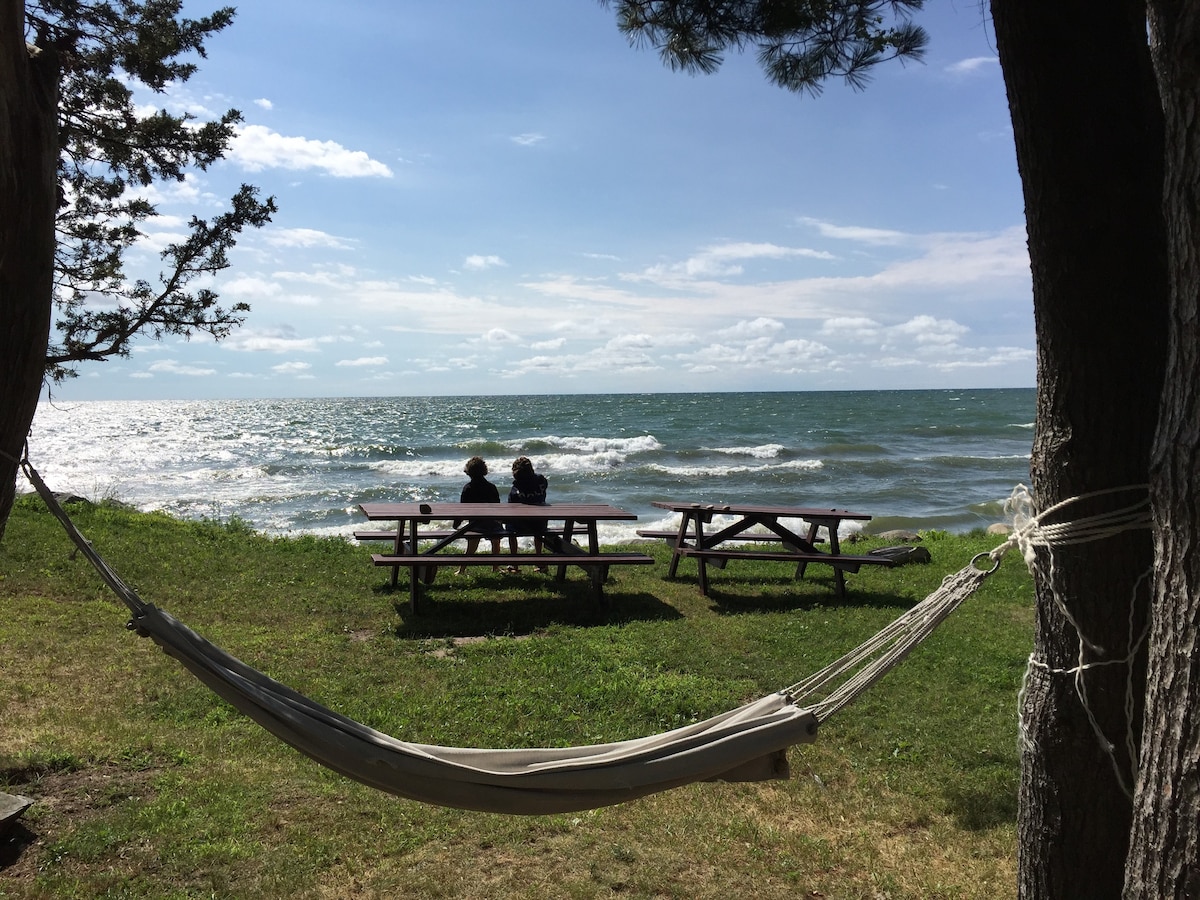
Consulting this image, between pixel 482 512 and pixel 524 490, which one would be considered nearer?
pixel 482 512

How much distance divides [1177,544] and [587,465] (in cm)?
2411

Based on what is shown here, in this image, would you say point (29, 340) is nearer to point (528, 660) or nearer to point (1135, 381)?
point (1135, 381)

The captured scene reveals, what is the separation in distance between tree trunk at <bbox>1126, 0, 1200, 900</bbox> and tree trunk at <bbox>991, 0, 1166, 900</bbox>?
485mm

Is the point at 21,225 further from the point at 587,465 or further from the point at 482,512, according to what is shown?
the point at 587,465

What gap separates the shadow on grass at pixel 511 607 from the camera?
6633 millimetres

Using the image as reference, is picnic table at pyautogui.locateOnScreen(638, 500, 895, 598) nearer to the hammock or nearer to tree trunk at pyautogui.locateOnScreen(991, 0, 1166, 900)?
the hammock

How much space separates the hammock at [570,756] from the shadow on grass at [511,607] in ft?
13.4

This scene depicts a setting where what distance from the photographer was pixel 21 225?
2172 mm

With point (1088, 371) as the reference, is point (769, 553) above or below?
below

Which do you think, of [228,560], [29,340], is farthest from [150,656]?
[29,340]

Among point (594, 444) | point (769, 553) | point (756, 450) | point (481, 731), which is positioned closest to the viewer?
point (481, 731)

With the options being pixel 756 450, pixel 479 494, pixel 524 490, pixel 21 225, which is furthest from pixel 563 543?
pixel 756 450

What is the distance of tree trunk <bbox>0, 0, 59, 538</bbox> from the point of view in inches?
84.0

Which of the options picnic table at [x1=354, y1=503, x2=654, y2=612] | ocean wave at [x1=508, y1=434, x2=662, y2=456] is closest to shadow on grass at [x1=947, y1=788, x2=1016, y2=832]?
picnic table at [x1=354, y1=503, x2=654, y2=612]
